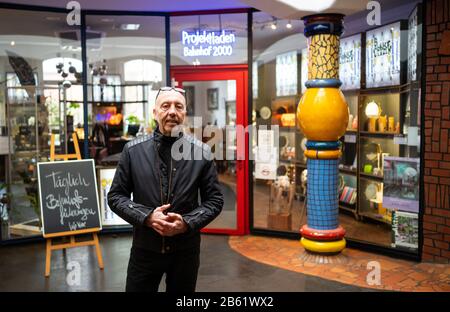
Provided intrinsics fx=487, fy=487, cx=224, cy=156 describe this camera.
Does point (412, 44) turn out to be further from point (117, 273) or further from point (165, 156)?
point (117, 273)

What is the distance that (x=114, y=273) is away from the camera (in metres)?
4.50

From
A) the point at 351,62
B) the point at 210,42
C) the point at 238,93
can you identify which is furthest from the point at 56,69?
the point at 351,62

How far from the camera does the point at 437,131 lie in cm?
464

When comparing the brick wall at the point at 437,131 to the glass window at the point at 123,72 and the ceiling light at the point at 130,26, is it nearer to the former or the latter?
the glass window at the point at 123,72

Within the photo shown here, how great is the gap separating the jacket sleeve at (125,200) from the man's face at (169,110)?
0.76 feet

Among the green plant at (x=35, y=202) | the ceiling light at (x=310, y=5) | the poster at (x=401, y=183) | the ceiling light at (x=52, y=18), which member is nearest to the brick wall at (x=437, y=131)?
the poster at (x=401, y=183)

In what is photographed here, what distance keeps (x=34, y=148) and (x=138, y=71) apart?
155 centimetres

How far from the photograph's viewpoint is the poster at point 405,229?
484 centimetres

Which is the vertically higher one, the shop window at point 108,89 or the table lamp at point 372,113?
the shop window at point 108,89

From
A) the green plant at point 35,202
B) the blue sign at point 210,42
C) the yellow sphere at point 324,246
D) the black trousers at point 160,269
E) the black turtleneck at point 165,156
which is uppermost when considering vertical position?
the blue sign at point 210,42

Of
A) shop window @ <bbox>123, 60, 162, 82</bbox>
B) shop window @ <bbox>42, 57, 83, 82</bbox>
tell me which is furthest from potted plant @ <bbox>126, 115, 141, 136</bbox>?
shop window @ <bbox>42, 57, 83, 82</bbox>

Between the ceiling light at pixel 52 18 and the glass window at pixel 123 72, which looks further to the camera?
the glass window at pixel 123 72

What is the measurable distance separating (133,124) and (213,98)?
113 centimetres
